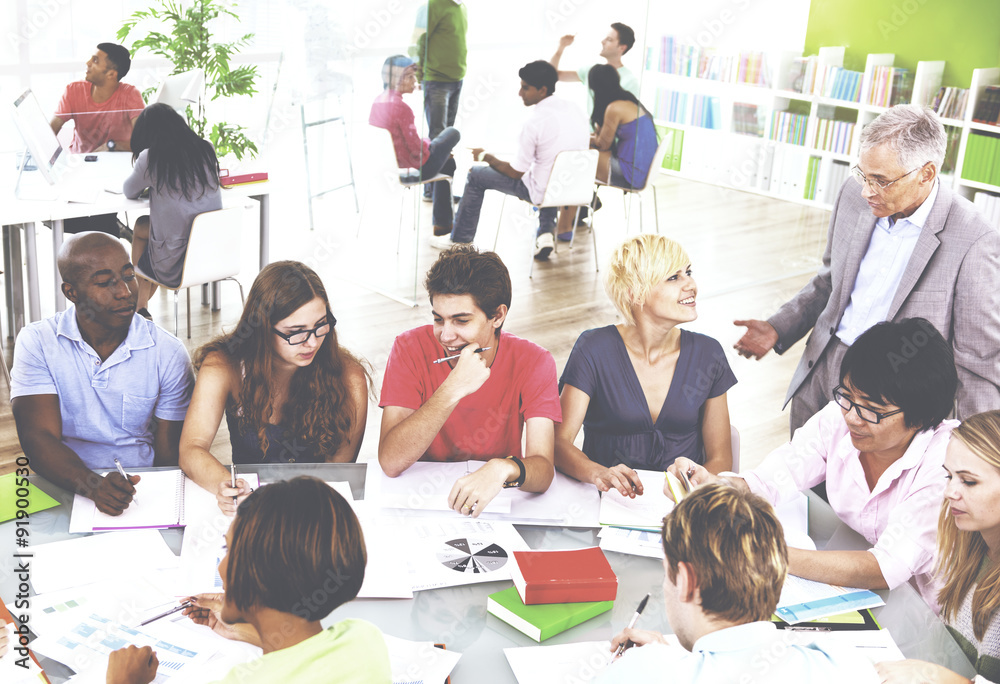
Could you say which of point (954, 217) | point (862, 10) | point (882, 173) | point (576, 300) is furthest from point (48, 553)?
point (862, 10)

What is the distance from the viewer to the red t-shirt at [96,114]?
514 cm

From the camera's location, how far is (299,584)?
51.9 inches

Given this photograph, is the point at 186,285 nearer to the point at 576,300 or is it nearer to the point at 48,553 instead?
the point at 576,300

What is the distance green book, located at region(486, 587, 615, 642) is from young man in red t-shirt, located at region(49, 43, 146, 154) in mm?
4438

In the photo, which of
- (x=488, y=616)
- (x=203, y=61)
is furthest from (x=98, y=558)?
(x=203, y=61)

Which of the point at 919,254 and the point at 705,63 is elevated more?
the point at 705,63

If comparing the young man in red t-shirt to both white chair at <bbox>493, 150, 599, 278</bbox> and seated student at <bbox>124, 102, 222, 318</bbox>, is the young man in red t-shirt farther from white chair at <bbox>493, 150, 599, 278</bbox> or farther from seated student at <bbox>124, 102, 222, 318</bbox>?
white chair at <bbox>493, 150, 599, 278</bbox>

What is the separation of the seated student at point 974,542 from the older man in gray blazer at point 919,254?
0.91 m

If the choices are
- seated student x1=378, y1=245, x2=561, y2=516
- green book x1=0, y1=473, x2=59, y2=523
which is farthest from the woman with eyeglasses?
green book x1=0, y1=473, x2=59, y2=523

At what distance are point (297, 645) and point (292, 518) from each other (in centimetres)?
18

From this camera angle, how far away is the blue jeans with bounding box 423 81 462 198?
5312mm

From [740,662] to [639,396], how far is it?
133 cm

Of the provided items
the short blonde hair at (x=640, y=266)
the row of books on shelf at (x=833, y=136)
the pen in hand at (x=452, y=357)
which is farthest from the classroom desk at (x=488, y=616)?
the row of books on shelf at (x=833, y=136)

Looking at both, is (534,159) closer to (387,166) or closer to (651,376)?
(387,166)
